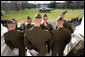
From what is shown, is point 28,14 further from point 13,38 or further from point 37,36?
point 37,36

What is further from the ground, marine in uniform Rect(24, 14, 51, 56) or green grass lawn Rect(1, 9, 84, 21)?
marine in uniform Rect(24, 14, 51, 56)

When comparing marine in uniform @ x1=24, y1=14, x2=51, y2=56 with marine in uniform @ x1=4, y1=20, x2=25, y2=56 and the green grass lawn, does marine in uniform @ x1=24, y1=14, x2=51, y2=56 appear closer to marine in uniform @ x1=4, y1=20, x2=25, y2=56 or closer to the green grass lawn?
marine in uniform @ x1=4, y1=20, x2=25, y2=56

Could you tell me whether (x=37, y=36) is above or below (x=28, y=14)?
above

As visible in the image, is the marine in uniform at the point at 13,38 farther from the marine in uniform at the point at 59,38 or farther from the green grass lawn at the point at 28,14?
the green grass lawn at the point at 28,14

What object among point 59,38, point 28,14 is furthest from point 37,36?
point 28,14

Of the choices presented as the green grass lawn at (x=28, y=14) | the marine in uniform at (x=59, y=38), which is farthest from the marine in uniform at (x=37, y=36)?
the green grass lawn at (x=28, y=14)

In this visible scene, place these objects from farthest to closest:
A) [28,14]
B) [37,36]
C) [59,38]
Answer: [28,14], [59,38], [37,36]

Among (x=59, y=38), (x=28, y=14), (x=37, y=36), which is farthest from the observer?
(x=28, y=14)

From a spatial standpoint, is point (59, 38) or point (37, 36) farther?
point (59, 38)

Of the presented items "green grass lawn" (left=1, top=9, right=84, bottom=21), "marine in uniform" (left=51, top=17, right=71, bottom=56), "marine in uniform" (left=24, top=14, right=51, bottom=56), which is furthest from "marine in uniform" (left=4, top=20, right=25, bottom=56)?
"green grass lawn" (left=1, top=9, right=84, bottom=21)

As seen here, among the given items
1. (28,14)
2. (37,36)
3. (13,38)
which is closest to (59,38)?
(37,36)

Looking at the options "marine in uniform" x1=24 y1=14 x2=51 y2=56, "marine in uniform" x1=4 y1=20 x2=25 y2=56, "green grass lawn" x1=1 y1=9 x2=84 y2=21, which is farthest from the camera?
"green grass lawn" x1=1 y1=9 x2=84 y2=21

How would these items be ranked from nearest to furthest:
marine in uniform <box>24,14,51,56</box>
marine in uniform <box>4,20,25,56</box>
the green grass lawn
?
1. marine in uniform <box>24,14,51,56</box>
2. marine in uniform <box>4,20,25,56</box>
3. the green grass lawn

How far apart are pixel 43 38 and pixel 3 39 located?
67 cm
